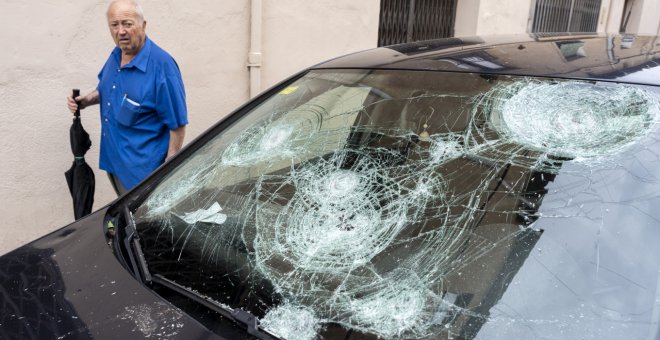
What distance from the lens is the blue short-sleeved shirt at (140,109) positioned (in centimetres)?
266

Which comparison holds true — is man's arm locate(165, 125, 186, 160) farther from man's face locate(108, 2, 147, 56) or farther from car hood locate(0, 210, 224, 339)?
car hood locate(0, 210, 224, 339)

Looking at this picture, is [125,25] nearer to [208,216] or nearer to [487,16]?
[208,216]

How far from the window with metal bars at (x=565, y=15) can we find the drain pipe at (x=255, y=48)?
15.4 ft

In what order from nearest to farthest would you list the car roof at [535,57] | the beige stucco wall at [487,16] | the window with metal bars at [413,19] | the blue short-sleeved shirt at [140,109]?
the car roof at [535,57]
the blue short-sleeved shirt at [140,109]
the window with metal bars at [413,19]
the beige stucco wall at [487,16]

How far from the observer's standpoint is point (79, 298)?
1346mm

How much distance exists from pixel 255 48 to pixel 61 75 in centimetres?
153

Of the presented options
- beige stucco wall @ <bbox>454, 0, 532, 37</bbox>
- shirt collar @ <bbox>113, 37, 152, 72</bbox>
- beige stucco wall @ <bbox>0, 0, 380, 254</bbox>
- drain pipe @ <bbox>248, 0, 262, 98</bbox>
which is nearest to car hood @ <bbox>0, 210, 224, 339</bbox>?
shirt collar @ <bbox>113, 37, 152, 72</bbox>

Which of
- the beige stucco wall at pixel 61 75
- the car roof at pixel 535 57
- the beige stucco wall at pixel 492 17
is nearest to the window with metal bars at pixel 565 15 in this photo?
the beige stucco wall at pixel 492 17

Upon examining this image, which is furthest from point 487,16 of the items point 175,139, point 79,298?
point 79,298

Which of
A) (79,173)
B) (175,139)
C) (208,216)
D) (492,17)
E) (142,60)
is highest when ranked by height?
(492,17)

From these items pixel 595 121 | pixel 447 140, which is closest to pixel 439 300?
pixel 447 140

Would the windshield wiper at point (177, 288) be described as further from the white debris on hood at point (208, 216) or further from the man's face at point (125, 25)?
the man's face at point (125, 25)

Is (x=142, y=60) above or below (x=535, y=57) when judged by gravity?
below

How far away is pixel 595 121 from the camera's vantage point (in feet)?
4.83
